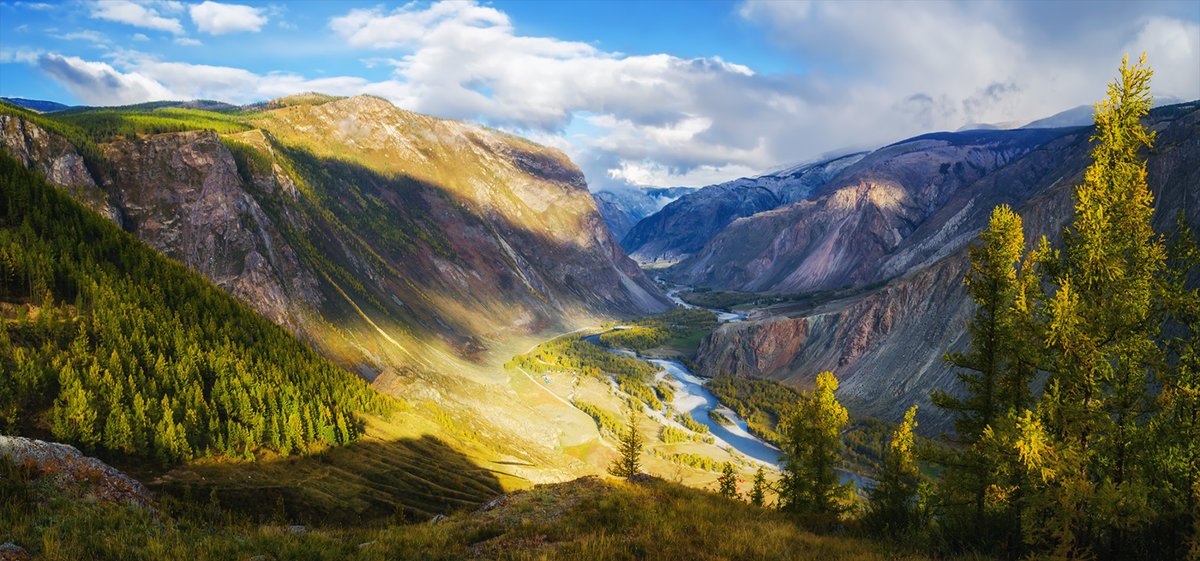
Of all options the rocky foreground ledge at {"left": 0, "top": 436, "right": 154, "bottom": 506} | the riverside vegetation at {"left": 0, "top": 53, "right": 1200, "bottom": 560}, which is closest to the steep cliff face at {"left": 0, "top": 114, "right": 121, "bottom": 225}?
the riverside vegetation at {"left": 0, "top": 53, "right": 1200, "bottom": 560}

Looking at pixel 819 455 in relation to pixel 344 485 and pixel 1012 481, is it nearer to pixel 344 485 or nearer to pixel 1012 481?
pixel 1012 481

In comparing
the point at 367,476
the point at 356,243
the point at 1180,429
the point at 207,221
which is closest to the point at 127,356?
the point at 367,476

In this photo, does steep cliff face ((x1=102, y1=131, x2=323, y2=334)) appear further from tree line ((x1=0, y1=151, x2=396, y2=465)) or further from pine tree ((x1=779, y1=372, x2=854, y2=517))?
pine tree ((x1=779, y1=372, x2=854, y2=517))

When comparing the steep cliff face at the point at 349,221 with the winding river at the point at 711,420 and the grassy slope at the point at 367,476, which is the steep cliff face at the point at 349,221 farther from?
the winding river at the point at 711,420

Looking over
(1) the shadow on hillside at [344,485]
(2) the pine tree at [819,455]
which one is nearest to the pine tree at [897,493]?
(2) the pine tree at [819,455]

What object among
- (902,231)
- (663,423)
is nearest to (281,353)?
(663,423)

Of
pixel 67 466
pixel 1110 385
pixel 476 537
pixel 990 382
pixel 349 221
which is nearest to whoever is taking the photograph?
pixel 1110 385
